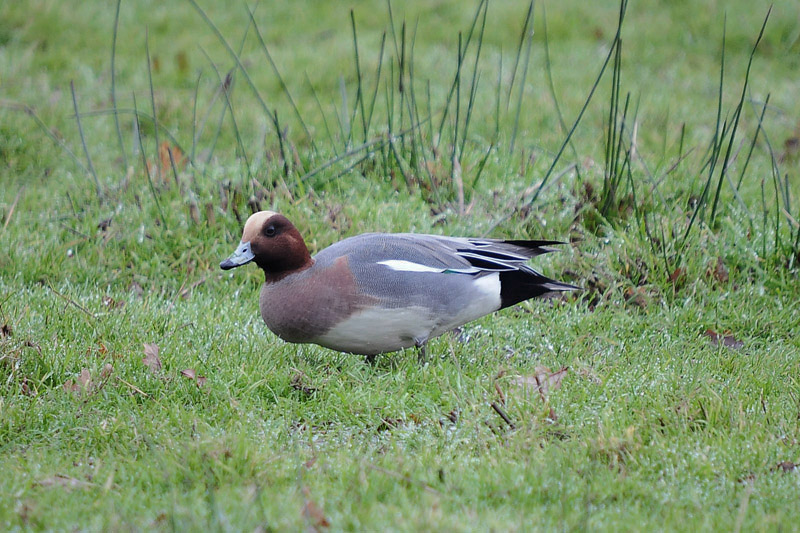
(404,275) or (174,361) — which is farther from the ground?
(404,275)

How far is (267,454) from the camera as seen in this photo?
2.82 meters

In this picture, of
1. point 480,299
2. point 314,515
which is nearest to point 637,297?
point 480,299

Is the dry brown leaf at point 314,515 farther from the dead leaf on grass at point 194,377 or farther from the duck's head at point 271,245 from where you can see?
the duck's head at point 271,245

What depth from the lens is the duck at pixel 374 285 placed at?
3449mm

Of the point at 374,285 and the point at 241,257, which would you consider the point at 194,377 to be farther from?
the point at 374,285

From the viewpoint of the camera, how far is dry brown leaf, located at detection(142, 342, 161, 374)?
3.48 metres

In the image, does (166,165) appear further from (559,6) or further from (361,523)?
(559,6)

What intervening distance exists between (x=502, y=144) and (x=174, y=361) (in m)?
3.18

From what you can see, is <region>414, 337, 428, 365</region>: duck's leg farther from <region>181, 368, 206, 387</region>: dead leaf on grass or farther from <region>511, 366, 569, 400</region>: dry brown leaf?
<region>181, 368, 206, 387</region>: dead leaf on grass

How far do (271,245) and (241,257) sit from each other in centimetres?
13

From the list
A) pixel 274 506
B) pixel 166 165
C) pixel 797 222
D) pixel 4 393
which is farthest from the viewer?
pixel 166 165

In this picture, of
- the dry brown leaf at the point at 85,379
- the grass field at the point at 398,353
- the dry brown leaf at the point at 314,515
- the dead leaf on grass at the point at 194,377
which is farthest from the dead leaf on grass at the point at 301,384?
the dry brown leaf at the point at 314,515

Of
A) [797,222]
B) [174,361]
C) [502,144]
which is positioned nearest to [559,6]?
[502,144]

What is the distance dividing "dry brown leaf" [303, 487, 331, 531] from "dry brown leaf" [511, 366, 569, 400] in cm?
106
